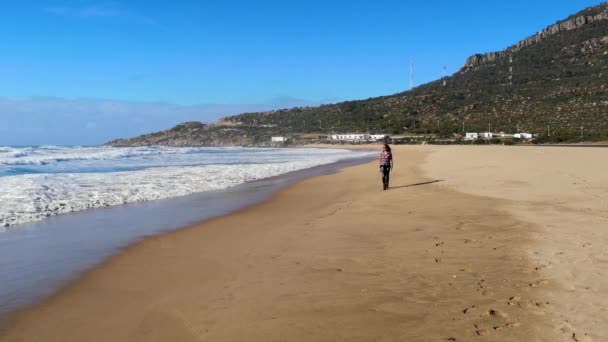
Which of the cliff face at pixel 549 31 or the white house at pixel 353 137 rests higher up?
the cliff face at pixel 549 31

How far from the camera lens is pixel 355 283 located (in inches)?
196

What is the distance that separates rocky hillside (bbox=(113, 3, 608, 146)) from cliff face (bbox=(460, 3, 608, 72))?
198 mm

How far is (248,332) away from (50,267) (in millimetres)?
3654

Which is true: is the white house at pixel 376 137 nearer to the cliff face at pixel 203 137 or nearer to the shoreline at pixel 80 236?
the cliff face at pixel 203 137

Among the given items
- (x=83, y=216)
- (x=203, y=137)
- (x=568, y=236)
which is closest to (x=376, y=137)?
(x=203, y=137)

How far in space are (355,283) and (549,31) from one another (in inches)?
4759

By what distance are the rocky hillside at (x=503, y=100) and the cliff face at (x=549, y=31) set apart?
198mm

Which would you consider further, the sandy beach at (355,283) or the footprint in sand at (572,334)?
the sandy beach at (355,283)

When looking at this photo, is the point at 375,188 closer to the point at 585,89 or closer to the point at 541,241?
the point at 541,241

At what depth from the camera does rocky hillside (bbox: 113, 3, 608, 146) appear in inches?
2557

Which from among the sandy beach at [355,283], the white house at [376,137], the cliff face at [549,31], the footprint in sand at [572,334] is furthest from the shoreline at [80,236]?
the cliff face at [549,31]

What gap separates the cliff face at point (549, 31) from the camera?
96688mm

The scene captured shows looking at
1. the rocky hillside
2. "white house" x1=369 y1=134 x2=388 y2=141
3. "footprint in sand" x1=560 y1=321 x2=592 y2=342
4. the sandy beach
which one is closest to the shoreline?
the sandy beach

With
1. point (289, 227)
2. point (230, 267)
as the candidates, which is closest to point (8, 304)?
point (230, 267)
